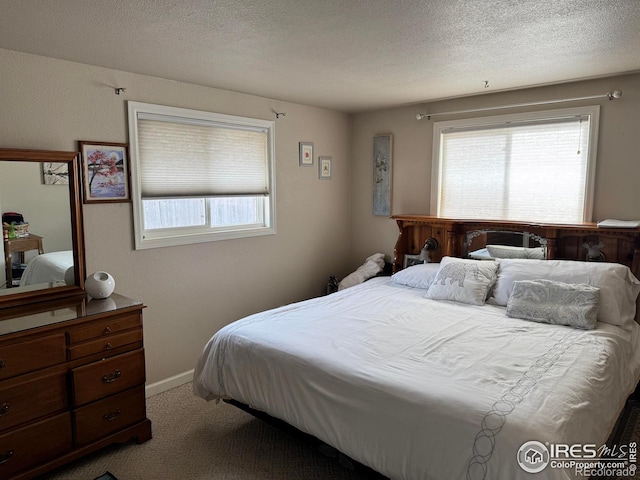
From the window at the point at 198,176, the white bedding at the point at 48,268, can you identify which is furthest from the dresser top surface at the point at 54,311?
the window at the point at 198,176

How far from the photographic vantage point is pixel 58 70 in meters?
2.63

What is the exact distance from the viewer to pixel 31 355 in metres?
2.12

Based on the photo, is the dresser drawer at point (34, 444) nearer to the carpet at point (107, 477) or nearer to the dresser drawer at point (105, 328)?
the carpet at point (107, 477)

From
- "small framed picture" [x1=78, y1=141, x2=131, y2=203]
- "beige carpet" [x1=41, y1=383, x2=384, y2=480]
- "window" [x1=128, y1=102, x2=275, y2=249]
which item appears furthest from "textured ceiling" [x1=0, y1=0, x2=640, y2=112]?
"beige carpet" [x1=41, y1=383, x2=384, y2=480]

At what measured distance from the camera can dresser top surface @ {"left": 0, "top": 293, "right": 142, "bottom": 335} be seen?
84.4 inches

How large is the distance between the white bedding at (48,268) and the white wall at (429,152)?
295 cm

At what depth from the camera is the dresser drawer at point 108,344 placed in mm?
2283

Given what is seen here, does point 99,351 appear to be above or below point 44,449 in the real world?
above

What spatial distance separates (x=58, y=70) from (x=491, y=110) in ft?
10.8

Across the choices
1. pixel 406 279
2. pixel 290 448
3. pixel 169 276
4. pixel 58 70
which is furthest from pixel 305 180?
pixel 290 448

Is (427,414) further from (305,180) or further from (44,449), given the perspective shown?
(305,180)

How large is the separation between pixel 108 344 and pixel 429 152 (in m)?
3.18

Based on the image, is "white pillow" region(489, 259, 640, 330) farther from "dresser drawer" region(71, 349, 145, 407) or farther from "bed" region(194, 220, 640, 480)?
"dresser drawer" region(71, 349, 145, 407)

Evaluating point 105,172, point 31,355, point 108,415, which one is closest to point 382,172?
point 105,172
